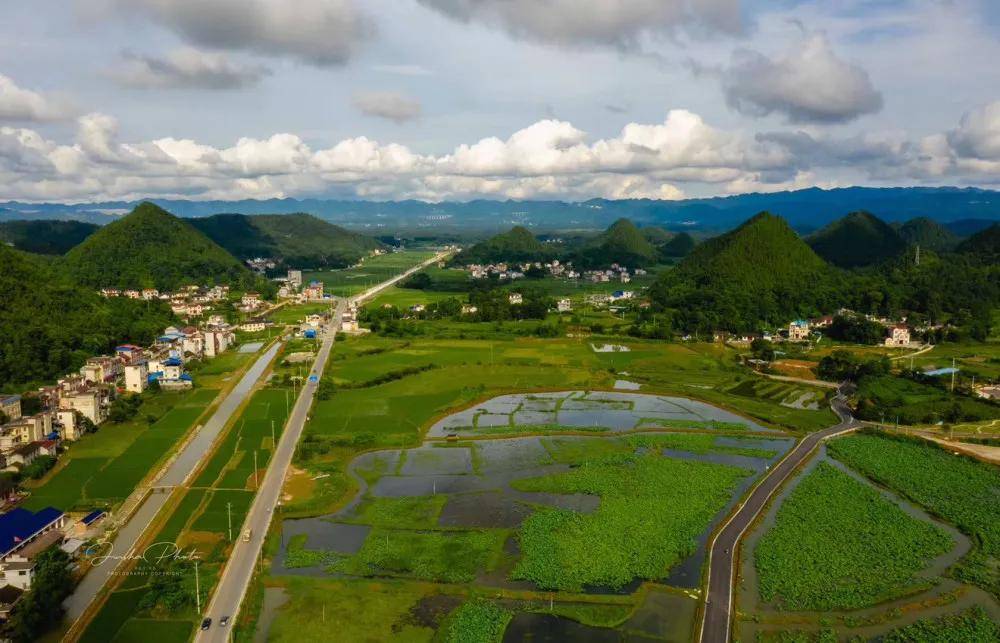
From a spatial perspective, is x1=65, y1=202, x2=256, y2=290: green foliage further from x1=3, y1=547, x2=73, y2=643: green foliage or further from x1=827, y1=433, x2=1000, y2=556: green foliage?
x1=827, y1=433, x2=1000, y2=556: green foliage

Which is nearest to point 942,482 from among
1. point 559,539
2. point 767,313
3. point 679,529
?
point 679,529

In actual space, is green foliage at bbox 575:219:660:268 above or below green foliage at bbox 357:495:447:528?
above

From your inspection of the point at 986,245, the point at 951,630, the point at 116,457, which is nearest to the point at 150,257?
the point at 116,457

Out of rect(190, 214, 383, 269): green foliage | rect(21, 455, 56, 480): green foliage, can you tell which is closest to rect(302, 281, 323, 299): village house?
rect(190, 214, 383, 269): green foliage

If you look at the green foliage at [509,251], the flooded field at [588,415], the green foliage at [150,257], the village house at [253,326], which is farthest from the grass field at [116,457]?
the green foliage at [509,251]

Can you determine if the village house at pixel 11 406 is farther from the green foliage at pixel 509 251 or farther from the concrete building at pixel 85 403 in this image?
the green foliage at pixel 509 251

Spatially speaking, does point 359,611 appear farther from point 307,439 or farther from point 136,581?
point 307,439
